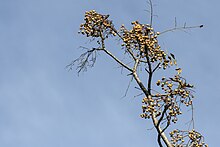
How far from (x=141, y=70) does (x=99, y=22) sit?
125cm

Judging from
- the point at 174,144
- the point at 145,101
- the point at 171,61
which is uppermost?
the point at 171,61

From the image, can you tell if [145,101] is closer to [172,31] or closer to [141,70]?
[141,70]

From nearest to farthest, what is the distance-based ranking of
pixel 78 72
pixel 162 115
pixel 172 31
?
pixel 162 115 → pixel 172 31 → pixel 78 72

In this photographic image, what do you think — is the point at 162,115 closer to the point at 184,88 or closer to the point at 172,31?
the point at 184,88

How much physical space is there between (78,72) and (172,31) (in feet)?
6.41

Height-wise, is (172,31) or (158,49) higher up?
(172,31)

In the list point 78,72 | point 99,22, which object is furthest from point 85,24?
point 78,72

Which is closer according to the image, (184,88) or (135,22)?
(184,88)

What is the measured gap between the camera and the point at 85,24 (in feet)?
25.9

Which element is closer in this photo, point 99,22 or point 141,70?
point 141,70

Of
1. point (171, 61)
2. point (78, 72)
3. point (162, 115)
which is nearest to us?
point (162, 115)

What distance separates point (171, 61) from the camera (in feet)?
23.2

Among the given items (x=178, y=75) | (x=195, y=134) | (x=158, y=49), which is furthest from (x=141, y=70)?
(x=195, y=134)

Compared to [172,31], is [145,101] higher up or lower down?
lower down
